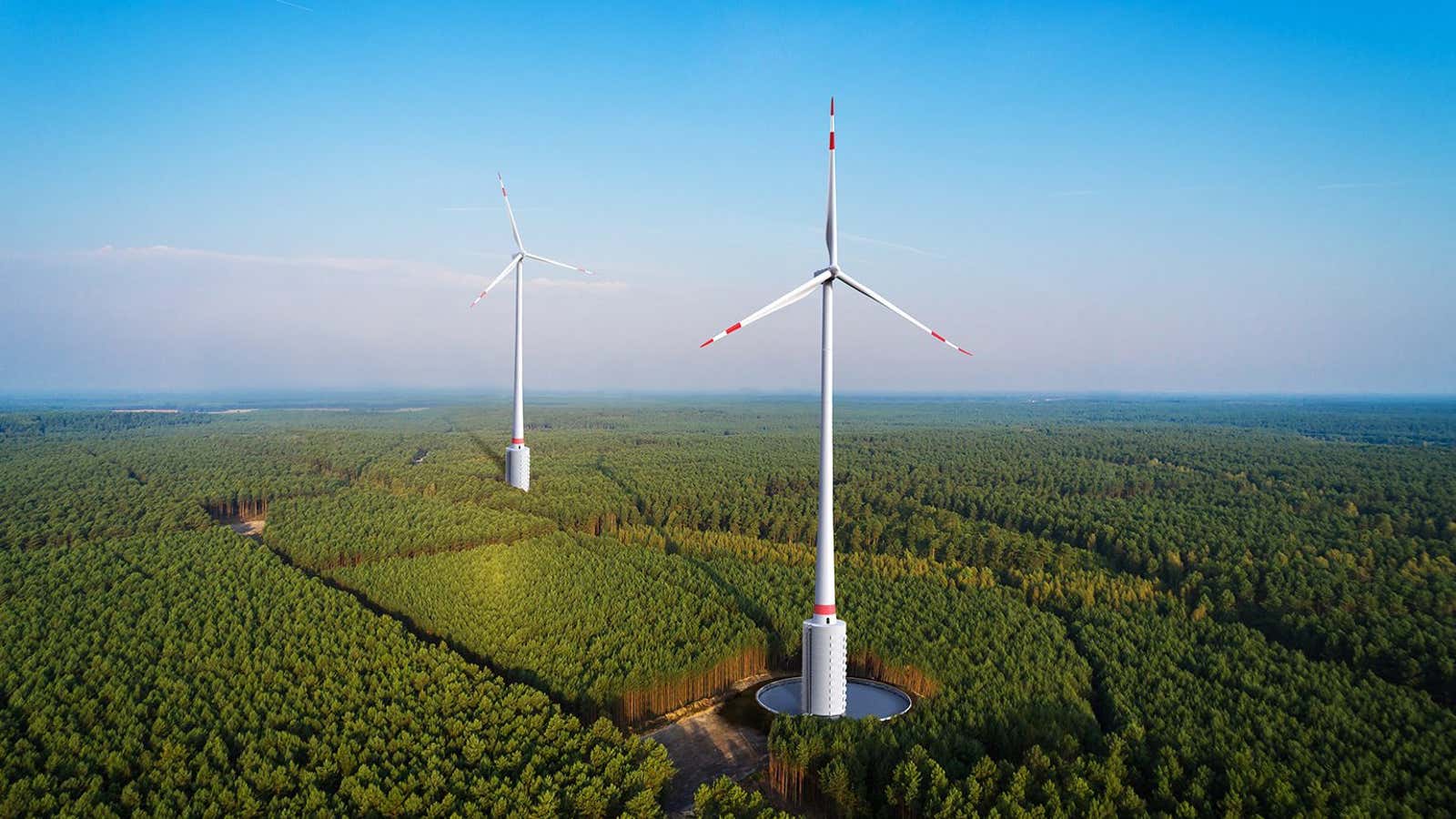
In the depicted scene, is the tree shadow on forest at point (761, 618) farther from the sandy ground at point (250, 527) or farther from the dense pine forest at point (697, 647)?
the sandy ground at point (250, 527)

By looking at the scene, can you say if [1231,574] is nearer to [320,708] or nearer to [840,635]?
[840,635]

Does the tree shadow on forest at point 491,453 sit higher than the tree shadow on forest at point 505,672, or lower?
higher

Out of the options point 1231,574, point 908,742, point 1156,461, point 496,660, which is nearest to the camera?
point 908,742

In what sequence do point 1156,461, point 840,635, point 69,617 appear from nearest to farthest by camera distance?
point 840,635
point 69,617
point 1156,461

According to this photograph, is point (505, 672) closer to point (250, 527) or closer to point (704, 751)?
point (704, 751)

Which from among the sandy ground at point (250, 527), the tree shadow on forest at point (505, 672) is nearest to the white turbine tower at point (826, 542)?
the tree shadow on forest at point (505, 672)

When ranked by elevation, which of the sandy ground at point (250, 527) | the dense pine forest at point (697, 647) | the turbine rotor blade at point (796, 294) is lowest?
the sandy ground at point (250, 527)

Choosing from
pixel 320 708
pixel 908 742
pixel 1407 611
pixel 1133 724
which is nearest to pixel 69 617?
pixel 320 708
